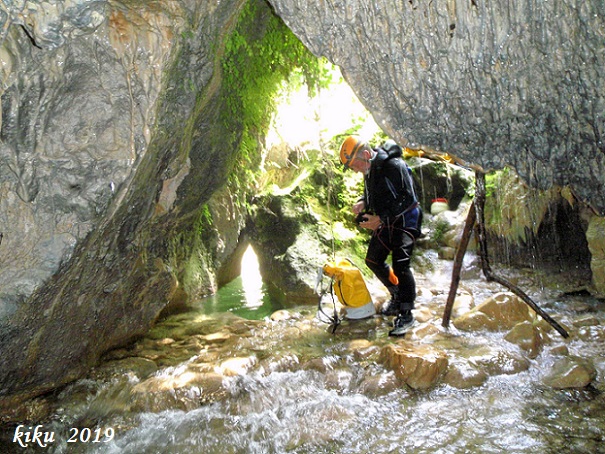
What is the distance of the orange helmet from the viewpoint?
5102 millimetres

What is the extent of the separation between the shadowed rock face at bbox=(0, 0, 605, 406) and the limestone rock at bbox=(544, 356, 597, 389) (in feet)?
4.58

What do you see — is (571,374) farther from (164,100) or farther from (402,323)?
(164,100)

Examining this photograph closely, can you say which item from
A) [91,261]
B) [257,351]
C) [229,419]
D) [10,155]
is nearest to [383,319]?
[257,351]

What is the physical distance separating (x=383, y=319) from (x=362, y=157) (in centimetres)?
212

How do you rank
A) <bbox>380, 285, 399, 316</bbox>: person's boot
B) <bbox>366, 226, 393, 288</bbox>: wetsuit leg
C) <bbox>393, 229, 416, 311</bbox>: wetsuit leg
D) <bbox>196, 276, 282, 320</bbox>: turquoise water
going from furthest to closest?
<bbox>196, 276, 282, 320</bbox>: turquoise water, <bbox>380, 285, 399, 316</bbox>: person's boot, <bbox>366, 226, 393, 288</bbox>: wetsuit leg, <bbox>393, 229, 416, 311</bbox>: wetsuit leg

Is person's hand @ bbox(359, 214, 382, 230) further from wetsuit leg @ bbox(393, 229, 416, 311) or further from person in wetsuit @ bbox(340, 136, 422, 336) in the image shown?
wetsuit leg @ bbox(393, 229, 416, 311)

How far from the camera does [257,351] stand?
4883 mm

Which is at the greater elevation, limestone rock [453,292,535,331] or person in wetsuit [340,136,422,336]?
person in wetsuit [340,136,422,336]

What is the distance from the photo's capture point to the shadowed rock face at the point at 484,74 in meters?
3.26

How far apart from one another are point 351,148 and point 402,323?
2140 mm

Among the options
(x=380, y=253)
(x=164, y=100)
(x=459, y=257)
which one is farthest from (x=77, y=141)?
(x=459, y=257)

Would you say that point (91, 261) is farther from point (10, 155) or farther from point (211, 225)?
point (211, 225)

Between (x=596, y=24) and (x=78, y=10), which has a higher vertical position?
(x=78, y=10)

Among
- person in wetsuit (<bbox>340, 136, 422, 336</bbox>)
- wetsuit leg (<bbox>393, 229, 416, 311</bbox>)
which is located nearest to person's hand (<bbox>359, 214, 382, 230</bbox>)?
person in wetsuit (<bbox>340, 136, 422, 336</bbox>)
